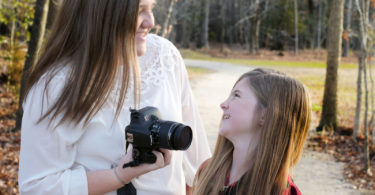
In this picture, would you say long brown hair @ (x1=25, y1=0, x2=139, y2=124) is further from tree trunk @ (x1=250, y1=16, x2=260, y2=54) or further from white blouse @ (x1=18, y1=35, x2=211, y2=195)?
tree trunk @ (x1=250, y1=16, x2=260, y2=54)

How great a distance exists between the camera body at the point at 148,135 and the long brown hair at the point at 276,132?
42cm

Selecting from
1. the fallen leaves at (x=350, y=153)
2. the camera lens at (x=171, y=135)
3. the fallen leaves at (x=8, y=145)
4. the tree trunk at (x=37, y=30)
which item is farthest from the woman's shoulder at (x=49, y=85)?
the tree trunk at (x=37, y=30)

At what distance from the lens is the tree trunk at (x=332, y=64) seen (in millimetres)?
6992

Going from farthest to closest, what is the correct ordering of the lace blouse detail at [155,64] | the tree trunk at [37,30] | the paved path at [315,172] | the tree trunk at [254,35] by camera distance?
the tree trunk at [254,35] < the tree trunk at [37,30] < the paved path at [315,172] < the lace blouse detail at [155,64]

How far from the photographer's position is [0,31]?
15.2 metres

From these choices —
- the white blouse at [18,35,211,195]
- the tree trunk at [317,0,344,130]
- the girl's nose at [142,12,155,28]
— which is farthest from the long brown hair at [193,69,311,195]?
the tree trunk at [317,0,344,130]

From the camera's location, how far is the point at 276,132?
1906 mm

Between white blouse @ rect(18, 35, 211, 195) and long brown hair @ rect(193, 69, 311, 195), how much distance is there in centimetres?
36

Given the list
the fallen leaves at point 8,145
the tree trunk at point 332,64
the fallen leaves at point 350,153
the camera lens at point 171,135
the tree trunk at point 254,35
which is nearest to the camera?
the camera lens at point 171,135

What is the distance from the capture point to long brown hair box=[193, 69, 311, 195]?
187 cm

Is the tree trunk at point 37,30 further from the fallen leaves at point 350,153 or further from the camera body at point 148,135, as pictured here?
the camera body at point 148,135

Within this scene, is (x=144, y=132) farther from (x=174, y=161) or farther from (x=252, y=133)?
(x=252, y=133)

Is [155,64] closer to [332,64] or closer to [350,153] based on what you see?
[350,153]

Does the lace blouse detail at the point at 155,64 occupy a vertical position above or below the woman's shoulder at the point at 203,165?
above
